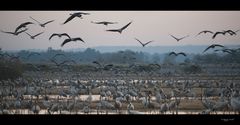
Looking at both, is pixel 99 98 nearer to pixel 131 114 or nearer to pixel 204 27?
pixel 131 114

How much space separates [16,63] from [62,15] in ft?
2.78

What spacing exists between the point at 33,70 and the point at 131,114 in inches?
52.5

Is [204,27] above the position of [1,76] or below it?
above

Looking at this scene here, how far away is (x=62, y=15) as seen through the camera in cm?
710

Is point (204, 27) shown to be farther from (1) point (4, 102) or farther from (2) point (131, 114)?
(1) point (4, 102)

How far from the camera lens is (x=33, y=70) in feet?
23.6

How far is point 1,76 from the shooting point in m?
7.25

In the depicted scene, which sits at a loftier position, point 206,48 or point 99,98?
point 206,48
